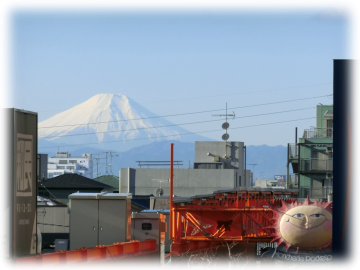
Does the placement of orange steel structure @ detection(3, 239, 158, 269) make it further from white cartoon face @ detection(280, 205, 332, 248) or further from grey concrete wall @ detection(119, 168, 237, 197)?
grey concrete wall @ detection(119, 168, 237, 197)

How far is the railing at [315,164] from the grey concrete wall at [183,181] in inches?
1178

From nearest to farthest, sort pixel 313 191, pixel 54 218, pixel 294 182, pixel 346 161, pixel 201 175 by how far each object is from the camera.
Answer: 1. pixel 346 161
2. pixel 54 218
3. pixel 313 191
4. pixel 294 182
5. pixel 201 175

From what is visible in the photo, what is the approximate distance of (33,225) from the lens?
17.9 m

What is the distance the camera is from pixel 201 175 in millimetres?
97000

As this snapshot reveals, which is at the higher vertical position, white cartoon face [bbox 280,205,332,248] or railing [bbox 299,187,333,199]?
white cartoon face [bbox 280,205,332,248]

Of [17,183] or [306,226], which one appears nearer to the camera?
[17,183]

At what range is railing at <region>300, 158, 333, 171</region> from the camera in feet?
210

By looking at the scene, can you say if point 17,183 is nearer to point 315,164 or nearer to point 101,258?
point 101,258

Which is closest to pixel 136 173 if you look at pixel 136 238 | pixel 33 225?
pixel 136 238

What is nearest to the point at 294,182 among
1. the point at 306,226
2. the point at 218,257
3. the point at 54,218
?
the point at 54,218

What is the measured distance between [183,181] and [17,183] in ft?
264

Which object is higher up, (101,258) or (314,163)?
(314,163)

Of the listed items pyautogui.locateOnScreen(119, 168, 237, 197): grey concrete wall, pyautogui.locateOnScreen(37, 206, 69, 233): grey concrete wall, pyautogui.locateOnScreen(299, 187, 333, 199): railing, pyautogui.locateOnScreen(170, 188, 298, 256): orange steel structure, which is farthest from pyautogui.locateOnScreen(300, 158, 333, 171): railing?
pyautogui.locateOnScreen(170, 188, 298, 256): orange steel structure

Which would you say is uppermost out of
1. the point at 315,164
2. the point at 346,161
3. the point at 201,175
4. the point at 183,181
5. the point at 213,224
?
the point at 346,161
